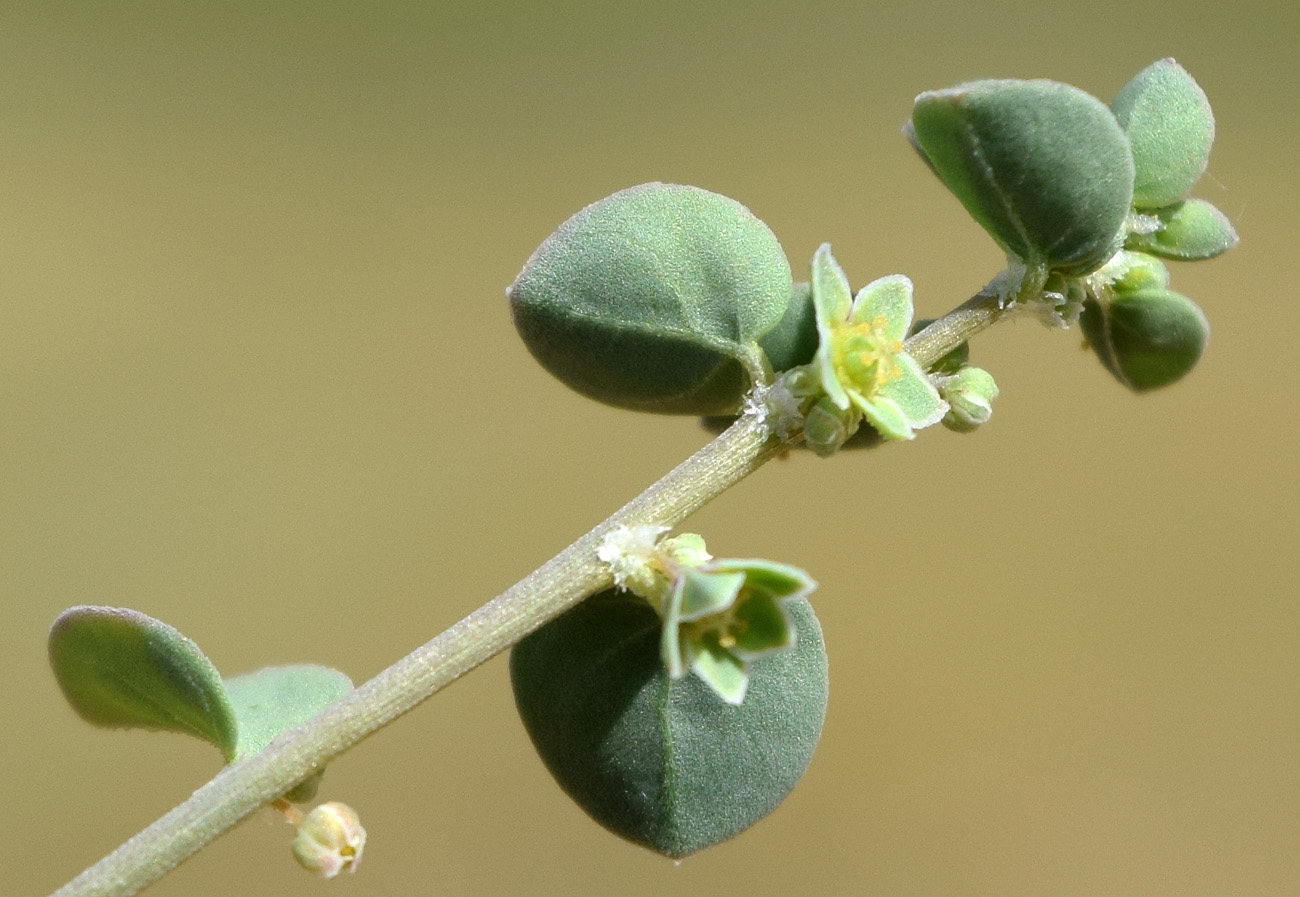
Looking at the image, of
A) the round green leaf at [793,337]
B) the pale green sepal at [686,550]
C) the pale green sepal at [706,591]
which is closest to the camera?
the pale green sepal at [706,591]

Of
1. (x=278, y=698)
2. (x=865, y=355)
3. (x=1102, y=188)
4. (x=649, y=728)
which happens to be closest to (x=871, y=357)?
(x=865, y=355)

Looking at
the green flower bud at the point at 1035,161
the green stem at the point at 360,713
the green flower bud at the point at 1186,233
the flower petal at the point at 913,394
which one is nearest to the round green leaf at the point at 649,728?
the green stem at the point at 360,713

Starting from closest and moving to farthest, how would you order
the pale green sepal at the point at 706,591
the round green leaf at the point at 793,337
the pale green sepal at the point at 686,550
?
1. the pale green sepal at the point at 706,591
2. the pale green sepal at the point at 686,550
3. the round green leaf at the point at 793,337

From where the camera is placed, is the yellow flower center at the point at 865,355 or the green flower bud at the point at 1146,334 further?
the green flower bud at the point at 1146,334

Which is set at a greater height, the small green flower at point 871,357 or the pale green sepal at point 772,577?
the small green flower at point 871,357

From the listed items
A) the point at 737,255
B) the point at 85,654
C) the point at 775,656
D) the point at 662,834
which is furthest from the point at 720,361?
the point at 85,654

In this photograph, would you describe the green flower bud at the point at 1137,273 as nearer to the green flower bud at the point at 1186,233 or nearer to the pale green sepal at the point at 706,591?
the green flower bud at the point at 1186,233

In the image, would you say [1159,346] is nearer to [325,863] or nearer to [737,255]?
[737,255]

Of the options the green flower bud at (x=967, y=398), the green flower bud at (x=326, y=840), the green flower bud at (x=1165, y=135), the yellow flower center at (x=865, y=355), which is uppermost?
the green flower bud at (x=1165, y=135)
